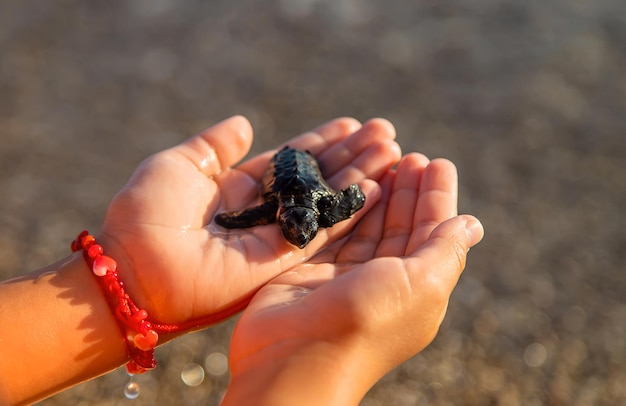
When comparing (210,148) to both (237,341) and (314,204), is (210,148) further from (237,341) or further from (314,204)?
(237,341)

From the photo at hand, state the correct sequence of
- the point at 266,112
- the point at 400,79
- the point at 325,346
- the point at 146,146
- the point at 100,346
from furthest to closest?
the point at 400,79 → the point at 266,112 → the point at 146,146 → the point at 100,346 → the point at 325,346

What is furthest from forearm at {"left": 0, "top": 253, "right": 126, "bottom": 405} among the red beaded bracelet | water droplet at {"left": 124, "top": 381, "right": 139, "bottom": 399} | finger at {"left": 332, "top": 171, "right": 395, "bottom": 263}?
finger at {"left": 332, "top": 171, "right": 395, "bottom": 263}

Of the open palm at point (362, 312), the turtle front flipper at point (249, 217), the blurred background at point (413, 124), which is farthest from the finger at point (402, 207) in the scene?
the blurred background at point (413, 124)

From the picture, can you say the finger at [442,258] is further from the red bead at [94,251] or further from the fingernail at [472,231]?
the red bead at [94,251]

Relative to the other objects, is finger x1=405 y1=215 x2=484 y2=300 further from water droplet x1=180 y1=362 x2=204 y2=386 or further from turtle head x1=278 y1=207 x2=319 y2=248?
water droplet x1=180 y1=362 x2=204 y2=386

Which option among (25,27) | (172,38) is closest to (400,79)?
(172,38)
